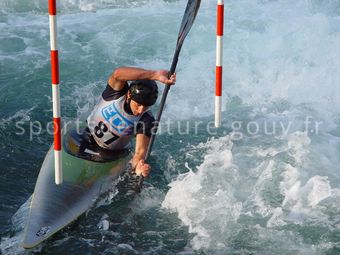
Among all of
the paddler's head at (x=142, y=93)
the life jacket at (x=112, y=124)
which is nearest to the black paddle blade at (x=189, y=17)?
the paddler's head at (x=142, y=93)

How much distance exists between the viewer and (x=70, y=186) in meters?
4.95

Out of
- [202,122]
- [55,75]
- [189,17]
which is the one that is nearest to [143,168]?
[55,75]

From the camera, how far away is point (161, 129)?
675 centimetres

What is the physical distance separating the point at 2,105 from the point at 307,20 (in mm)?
5058

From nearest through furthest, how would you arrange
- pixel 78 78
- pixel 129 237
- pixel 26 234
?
pixel 26 234, pixel 129 237, pixel 78 78

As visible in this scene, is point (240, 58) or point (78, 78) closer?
point (78, 78)

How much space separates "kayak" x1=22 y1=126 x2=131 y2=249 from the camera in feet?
15.1

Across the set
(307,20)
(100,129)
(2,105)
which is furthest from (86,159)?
(307,20)

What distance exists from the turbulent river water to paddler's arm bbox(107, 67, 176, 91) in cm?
99

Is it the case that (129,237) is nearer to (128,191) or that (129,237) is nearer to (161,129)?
(128,191)

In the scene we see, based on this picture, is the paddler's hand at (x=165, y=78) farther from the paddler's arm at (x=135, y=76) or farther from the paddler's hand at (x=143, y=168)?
the paddler's hand at (x=143, y=168)

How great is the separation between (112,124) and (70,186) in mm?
624

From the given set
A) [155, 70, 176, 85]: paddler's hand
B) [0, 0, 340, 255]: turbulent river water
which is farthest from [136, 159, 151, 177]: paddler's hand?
[155, 70, 176, 85]: paddler's hand

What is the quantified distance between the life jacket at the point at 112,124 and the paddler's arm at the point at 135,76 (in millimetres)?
129
